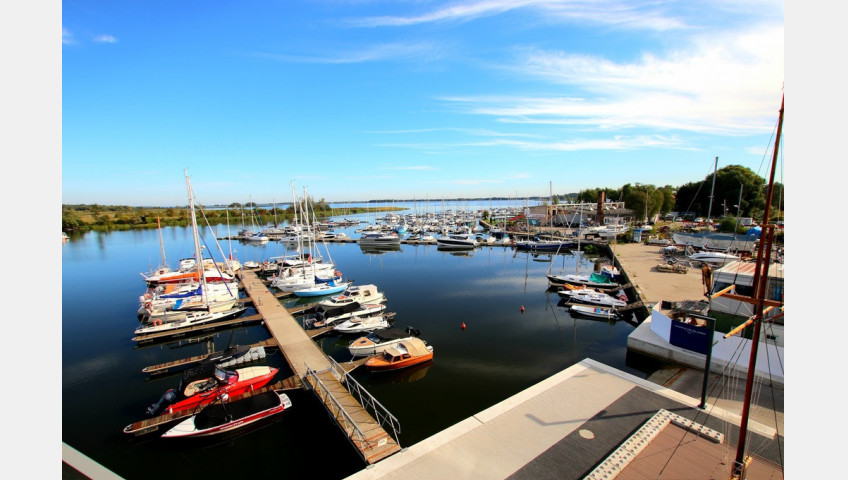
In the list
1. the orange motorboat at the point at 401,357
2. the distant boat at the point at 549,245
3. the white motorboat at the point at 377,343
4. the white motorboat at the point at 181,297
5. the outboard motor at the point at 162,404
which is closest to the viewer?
the outboard motor at the point at 162,404

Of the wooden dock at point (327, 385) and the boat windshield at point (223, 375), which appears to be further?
the boat windshield at point (223, 375)

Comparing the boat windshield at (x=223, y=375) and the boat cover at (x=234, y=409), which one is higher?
the boat windshield at (x=223, y=375)

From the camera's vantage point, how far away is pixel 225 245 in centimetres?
8388

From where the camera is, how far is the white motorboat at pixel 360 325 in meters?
26.4

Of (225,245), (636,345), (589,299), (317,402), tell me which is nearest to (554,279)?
(589,299)

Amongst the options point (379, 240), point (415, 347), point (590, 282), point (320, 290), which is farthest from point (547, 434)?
point (379, 240)

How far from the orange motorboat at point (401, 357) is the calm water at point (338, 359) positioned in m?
0.55

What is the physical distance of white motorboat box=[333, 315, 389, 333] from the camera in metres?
26.4

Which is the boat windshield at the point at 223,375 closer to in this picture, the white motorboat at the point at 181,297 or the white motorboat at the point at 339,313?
the white motorboat at the point at 339,313

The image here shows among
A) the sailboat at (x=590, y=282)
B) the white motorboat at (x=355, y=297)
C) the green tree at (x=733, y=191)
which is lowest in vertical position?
the white motorboat at (x=355, y=297)

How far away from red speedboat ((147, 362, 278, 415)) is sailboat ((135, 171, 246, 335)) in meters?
12.0

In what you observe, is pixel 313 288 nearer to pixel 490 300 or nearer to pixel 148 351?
pixel 148 351

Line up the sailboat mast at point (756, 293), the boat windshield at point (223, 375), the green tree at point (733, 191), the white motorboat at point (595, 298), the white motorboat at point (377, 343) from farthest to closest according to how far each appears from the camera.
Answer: the green tree at point (733, 191), the white motorboat at point (595, 298), the white motorboat at point (377, 343), the boat windshield at point (223, 375), the sailboat mast at point (756, 293)

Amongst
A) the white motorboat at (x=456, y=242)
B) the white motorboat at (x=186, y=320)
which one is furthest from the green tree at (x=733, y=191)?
the white motorboat at (x=186, y=320)
